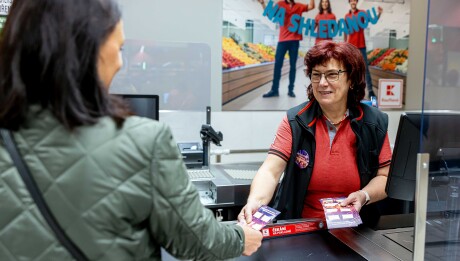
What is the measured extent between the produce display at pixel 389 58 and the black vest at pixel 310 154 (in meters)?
2.29

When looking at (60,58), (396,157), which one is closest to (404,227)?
(396,157)

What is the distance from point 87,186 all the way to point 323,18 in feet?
10.7

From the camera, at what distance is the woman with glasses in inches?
62.0

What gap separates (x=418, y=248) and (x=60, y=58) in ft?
3.09

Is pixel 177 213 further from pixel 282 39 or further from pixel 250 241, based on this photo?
pixel 282 39

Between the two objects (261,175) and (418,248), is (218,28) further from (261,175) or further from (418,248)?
(418,248)

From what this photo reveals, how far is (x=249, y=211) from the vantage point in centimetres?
139

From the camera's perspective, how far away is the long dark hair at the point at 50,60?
627 millimetres

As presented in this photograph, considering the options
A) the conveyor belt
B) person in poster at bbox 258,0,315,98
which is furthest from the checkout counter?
person in poster at bbox 258,0,315,98

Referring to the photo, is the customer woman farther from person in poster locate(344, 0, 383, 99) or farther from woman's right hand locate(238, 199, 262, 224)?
person in poster locate(344, 0, 383, 99)

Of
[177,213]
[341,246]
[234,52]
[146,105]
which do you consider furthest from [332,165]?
[234,52]

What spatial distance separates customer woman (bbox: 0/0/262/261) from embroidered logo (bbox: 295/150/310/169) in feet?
3.26

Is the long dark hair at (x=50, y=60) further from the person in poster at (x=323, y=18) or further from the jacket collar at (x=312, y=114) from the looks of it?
the person in poster at (x=323, y=18)

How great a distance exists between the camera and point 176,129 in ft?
10.3
